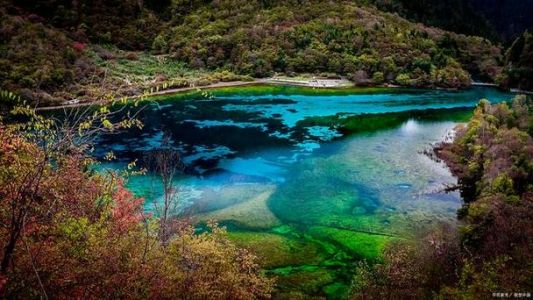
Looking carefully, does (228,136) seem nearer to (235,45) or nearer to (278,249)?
(278,249)

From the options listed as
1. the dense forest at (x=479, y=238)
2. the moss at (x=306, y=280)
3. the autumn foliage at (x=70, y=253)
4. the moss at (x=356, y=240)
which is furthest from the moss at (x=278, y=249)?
the autumn foliage at (x=70, y=253)

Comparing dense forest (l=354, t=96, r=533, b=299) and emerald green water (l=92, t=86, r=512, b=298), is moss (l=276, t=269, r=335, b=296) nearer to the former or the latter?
emerald green water (l=92, t=86, r=512, b=298)

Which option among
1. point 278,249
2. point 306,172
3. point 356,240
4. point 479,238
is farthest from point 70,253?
point 306,172

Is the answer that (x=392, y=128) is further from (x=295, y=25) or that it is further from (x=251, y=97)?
(x=295, y=25)

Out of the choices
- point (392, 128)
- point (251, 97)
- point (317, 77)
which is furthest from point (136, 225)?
point (317, 77)

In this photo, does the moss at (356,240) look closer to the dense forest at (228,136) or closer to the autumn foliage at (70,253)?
the dense forest at (228,136)
